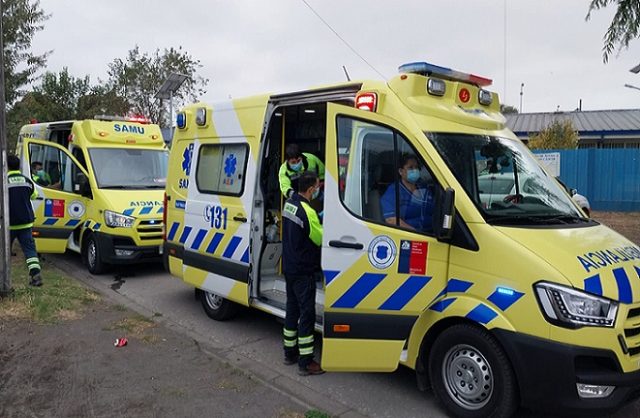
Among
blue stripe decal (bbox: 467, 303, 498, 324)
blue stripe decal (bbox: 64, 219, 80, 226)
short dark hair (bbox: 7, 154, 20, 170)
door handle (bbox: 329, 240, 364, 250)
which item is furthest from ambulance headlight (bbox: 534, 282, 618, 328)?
blue stripe decal (bbox: 64, 219, 80, 226)

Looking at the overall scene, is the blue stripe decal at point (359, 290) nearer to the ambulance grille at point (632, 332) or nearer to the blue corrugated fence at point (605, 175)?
the ambulance grille at point (632, 332)

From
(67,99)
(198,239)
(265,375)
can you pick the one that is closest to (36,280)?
(198,239)

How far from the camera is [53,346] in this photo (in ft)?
17.3

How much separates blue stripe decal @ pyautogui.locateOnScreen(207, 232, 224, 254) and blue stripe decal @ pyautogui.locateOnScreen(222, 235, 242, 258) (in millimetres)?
165

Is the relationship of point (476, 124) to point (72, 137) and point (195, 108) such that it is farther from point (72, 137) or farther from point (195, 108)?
point (72, 137)

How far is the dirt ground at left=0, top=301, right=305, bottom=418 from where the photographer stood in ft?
13.0

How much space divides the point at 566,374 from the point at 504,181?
1638 mm

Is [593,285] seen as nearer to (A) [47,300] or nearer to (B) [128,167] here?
(A) [47,300]

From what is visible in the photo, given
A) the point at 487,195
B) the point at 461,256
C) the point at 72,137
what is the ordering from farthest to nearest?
the point at 72,137 < the point at 487,195 < the point at 461,256

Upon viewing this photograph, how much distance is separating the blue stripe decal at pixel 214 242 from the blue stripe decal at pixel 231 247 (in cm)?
17

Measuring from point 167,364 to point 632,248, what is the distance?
4.05m

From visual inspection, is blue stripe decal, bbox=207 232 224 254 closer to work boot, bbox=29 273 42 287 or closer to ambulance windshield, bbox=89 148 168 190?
work boot, bbox=29 273 42 287

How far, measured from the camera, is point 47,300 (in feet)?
21.7

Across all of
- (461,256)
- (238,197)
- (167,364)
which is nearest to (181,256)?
(238,197)
